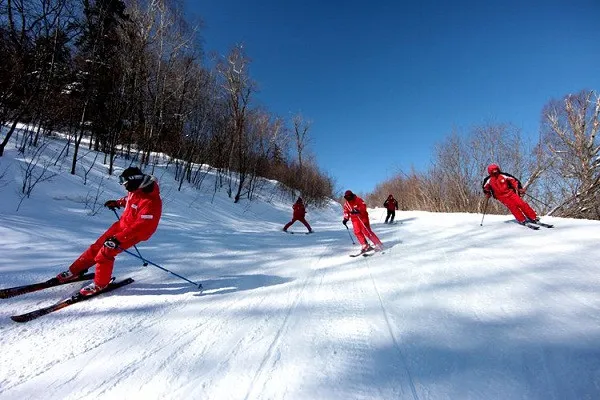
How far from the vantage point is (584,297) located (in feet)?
9.56

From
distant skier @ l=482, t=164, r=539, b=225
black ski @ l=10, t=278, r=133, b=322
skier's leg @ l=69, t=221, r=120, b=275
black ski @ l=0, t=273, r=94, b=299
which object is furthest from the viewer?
distant skier @ l=482, t=164, r=539, b=225

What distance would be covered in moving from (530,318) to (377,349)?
1496mm

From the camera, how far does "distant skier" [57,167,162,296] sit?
3.25 meters

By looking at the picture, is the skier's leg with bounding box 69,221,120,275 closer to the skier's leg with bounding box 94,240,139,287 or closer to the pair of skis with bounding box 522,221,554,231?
the skier's leg with bounding box 94,240,139,287

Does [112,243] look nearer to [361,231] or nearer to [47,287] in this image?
[47,287]

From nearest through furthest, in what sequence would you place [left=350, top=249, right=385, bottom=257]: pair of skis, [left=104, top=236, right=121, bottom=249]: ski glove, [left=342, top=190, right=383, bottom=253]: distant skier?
1. [left=104, top=236, right=121, bottom=249]: ski glove
2. [left=350, top=249, right=385, bottom=257]: pair of skis
3. [left=342, top=190, right=383, bottom=253]: distant skier

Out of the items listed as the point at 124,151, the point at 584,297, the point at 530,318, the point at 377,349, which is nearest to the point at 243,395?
the point at 377,349

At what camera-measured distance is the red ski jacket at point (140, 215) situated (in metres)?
3.52

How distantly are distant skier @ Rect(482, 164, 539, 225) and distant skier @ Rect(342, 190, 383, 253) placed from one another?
4.19 meters

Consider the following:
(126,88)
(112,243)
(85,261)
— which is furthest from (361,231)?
(126,88)

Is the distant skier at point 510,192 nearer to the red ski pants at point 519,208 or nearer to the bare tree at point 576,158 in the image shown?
the red ski pants at point 519,208

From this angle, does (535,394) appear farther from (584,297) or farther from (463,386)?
(584,297)

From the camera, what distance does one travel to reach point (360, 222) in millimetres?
6758

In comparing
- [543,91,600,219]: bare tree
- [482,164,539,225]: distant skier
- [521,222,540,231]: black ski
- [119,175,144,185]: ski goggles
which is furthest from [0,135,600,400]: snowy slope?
[543,91,600,219]: bare tree
